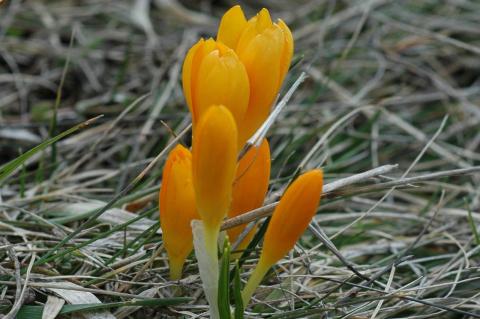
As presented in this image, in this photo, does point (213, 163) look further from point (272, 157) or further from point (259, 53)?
point (272, 157)

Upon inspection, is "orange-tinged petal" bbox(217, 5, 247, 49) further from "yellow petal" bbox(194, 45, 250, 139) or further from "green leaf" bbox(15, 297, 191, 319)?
"green leaf" bbox(15, 297, 191, 319)

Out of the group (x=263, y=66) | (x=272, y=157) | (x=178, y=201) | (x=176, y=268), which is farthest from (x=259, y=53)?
(x=272, y=157)

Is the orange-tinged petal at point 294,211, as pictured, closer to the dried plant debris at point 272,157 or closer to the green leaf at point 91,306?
the dried plant debris at point 272,157

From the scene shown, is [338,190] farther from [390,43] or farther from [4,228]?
[390,43]

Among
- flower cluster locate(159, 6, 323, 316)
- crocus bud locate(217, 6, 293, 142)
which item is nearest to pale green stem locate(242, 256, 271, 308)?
flower cluster locate(159, 6, 323, 316)

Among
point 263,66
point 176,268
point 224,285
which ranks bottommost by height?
point 176,268

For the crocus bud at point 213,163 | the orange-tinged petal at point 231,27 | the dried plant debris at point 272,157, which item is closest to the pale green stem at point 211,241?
the crocus bud at point 213,163

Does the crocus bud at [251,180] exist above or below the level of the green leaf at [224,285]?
above
